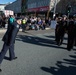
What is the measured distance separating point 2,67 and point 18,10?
95.8 metres

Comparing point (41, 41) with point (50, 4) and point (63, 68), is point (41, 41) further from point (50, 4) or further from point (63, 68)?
point (50, 4)

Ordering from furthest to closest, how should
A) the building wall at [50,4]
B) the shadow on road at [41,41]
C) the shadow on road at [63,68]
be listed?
the building wall at [50,4] < the shadow on road at [41,41] < the shadow on road at [63,68]

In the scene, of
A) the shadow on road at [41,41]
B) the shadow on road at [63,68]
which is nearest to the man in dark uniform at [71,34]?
the shadow on road at [41,41]

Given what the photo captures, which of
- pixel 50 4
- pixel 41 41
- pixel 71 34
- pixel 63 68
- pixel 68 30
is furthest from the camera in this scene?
pixel 50 4

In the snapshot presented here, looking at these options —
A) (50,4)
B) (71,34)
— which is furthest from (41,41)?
(50,4)

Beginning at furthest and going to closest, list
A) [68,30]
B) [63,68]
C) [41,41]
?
[41,41] < [68,30] < [63,68]

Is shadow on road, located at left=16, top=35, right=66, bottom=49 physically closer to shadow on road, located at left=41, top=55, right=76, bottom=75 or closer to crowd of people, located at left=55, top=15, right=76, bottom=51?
crowd of people, located at left=55, top=15, right=76, bottom=51

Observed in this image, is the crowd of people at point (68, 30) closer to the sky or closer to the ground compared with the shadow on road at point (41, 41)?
closer to the sky

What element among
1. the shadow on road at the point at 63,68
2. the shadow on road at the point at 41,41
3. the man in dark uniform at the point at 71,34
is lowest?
the shadow on road at the point at 41,41

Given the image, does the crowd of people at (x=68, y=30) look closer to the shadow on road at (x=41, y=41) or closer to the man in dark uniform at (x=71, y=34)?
the man in dark uniform at (x=71, y=34)

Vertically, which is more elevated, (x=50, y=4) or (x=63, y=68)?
(x=50, y=4)

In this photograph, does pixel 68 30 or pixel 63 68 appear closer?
pixel 63 68

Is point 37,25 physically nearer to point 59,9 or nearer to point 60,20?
point 60,20

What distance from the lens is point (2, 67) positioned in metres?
8.30
